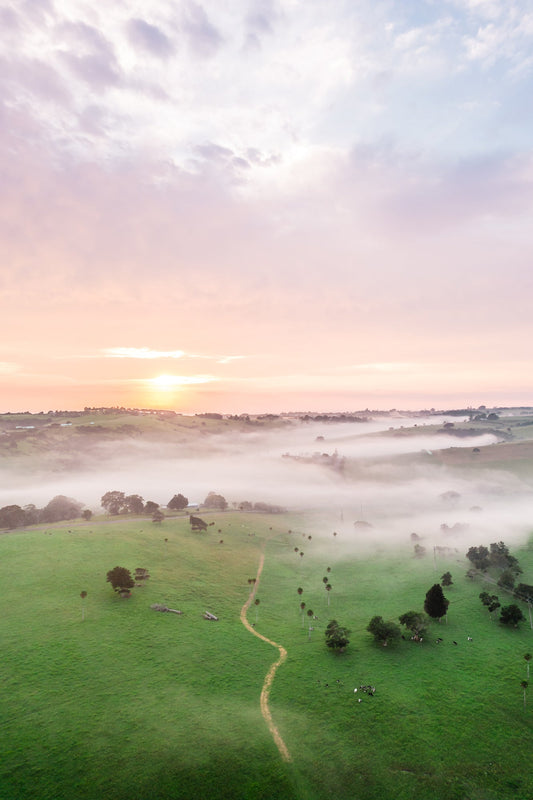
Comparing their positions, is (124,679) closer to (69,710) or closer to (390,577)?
(69,710)

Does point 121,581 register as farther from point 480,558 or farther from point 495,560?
point 495,560

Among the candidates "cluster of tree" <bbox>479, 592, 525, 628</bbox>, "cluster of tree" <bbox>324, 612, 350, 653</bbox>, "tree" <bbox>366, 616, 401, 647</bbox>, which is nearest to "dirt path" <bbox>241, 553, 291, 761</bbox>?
"cluster of tree" <bbox>324, 612, 350, 653</bbox>

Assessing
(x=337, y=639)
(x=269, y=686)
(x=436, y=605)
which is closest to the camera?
(x=269, y=686)

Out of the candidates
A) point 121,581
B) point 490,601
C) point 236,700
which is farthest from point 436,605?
point 121,581

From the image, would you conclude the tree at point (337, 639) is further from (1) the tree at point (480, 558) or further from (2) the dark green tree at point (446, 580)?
(1) the tree at point (480, 558)

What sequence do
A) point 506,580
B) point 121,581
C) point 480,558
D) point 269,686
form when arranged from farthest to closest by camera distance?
point 480,558 < point 506,580 < point 121,581 < point 269,686
